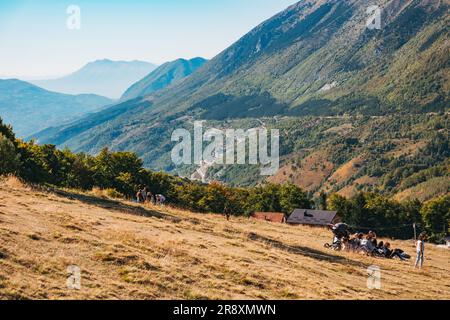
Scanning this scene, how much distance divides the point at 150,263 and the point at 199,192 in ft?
346

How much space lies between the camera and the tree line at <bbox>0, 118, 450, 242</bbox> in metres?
63.2

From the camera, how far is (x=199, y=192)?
403 feet

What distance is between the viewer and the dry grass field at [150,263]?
14.4 metres

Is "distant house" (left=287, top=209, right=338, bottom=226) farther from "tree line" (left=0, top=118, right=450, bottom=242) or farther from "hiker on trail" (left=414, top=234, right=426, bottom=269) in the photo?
"hiker on trail" (left=414, top=234, right=426, bottom=269)

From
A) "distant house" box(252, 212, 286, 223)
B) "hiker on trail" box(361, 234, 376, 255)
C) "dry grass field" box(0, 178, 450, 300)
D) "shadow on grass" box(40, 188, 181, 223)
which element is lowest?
"distant house" box(252, 212, 286, 223)

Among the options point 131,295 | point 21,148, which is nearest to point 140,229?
point 131,295

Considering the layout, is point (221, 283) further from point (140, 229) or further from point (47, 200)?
point (47, 200)

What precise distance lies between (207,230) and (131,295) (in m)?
17.4

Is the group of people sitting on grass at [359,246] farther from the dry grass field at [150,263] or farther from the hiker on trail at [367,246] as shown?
the dry grass field at [150,263]

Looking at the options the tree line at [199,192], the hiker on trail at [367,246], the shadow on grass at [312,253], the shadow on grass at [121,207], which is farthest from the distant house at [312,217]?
the shadow on grass at [121,207]

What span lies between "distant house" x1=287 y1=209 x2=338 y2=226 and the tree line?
29.5 ft

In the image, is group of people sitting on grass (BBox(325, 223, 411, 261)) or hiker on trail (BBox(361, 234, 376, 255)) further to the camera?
hiker on trail (BBox(361, 234, 376, 255))

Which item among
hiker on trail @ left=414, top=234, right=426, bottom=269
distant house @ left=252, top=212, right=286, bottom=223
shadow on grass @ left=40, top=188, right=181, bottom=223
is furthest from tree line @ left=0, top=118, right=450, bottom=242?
hiker on trail @ left=414, top=234, right=426, bottom=269

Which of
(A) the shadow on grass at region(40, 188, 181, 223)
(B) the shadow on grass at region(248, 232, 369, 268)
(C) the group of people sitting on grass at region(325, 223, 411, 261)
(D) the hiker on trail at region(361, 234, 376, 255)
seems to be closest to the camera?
(B) the shadow on grass at region(248, 232, 369, 268)
